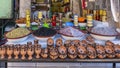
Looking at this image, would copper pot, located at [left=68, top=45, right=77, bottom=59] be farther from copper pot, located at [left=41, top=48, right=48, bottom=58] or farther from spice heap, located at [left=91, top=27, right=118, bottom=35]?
spice heap, located at [left=91, top=27, right=118, bottom=35]

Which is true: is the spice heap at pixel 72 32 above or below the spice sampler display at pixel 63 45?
above

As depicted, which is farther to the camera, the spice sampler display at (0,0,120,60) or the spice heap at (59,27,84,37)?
the spice heap at (59,27,84,37)

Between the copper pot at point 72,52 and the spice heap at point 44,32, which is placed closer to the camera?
the copper pot at point 72,52

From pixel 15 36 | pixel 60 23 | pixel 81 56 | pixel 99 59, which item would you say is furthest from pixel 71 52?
pixel 60 23

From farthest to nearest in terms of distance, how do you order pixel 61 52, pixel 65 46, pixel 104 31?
pixel 104 31, pixel 65 46, pixel 61 52

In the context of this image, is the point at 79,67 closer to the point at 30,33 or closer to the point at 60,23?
the point at 30,33

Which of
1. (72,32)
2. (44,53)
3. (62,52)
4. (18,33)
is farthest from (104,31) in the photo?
(18,33)

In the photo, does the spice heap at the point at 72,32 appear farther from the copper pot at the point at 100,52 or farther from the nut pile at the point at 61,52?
the copper pot at the point at 100,52

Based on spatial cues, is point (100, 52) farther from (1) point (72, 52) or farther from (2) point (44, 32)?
(2) point (44, 32)

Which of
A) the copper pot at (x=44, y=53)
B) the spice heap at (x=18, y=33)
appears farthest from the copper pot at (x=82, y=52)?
the spice heap at (x=18, y=33)

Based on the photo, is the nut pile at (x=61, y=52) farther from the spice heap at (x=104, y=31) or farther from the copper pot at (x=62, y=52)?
the spice heap at (x=104, y=31)

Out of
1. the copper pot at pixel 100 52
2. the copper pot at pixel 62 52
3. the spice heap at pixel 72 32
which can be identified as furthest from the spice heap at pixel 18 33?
the copper pot at pixel 100 52

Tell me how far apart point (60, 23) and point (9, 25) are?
1.73m

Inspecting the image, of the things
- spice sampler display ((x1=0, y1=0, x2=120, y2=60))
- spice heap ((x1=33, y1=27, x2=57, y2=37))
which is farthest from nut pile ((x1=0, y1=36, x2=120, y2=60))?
spice heap ((x1=33, y1=27, x2=57, y2=37))
